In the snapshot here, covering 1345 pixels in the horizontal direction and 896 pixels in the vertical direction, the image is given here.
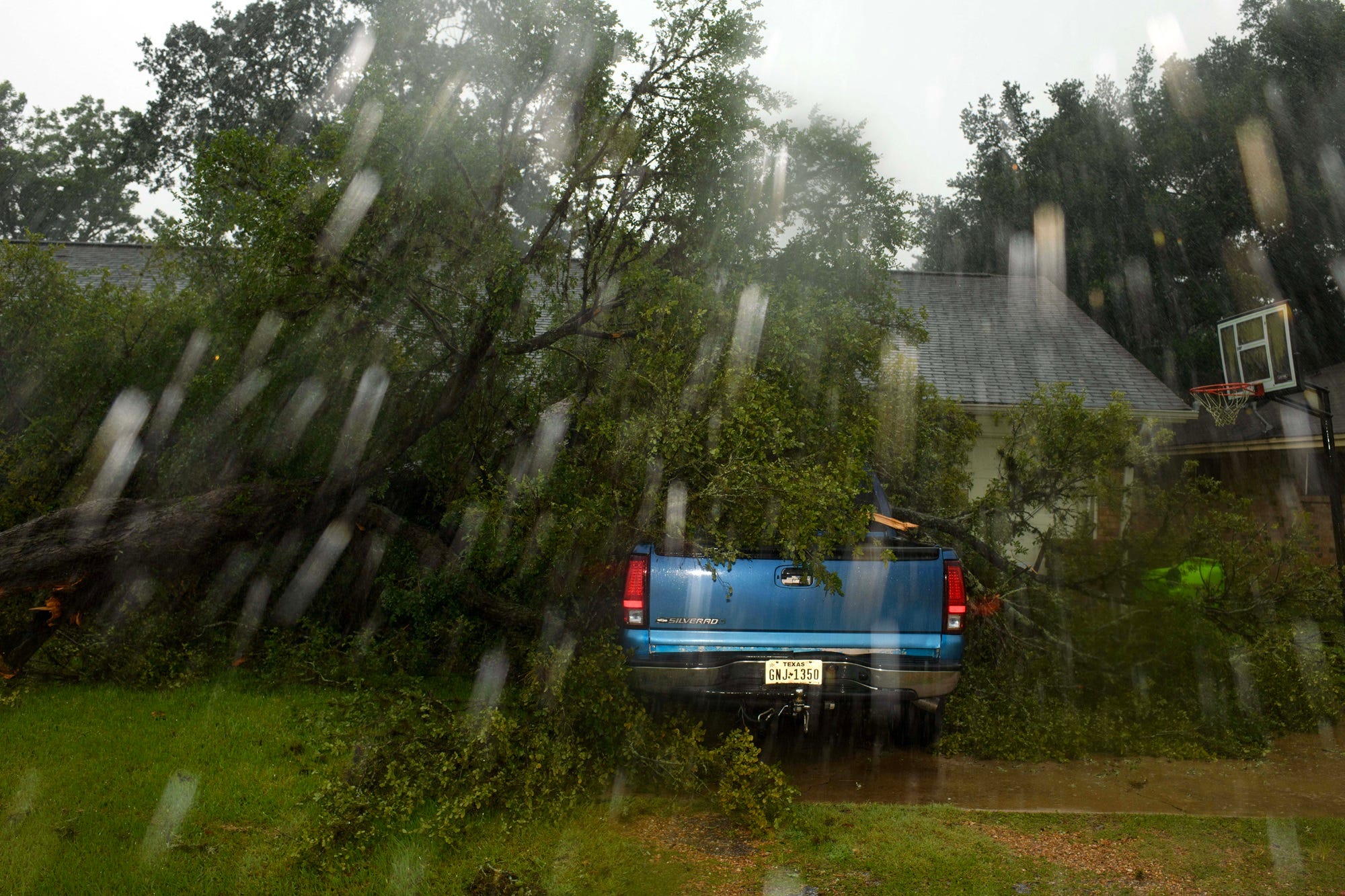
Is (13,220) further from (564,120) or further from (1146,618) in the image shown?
(1146,618)

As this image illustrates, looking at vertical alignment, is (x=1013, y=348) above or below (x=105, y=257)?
below

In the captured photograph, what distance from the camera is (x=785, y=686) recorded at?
5223mm

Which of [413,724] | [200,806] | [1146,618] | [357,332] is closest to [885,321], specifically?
[1146,618]

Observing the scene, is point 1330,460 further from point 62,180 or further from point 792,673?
point 62,180

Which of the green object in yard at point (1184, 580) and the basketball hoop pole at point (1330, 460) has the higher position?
the basketball hoop pole at point (1330, 460)

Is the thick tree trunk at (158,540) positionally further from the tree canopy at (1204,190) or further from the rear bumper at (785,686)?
the tree canopy at (1204,190)

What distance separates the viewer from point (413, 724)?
5453 millimetres

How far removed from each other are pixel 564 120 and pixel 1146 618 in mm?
5952

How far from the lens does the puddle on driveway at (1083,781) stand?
16.2ft

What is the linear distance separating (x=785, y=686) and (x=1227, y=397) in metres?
7.93

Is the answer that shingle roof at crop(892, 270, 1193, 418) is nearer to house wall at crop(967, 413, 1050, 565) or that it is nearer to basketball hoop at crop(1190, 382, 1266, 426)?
house wall at crop(967, 413, 1050, 565)

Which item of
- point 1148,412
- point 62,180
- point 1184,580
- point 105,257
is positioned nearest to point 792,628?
point 1184,580

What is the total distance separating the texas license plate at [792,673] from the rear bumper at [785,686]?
0.03 metres

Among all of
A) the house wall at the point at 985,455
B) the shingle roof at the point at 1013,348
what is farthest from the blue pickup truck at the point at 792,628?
the house wall at the point at 985,455
